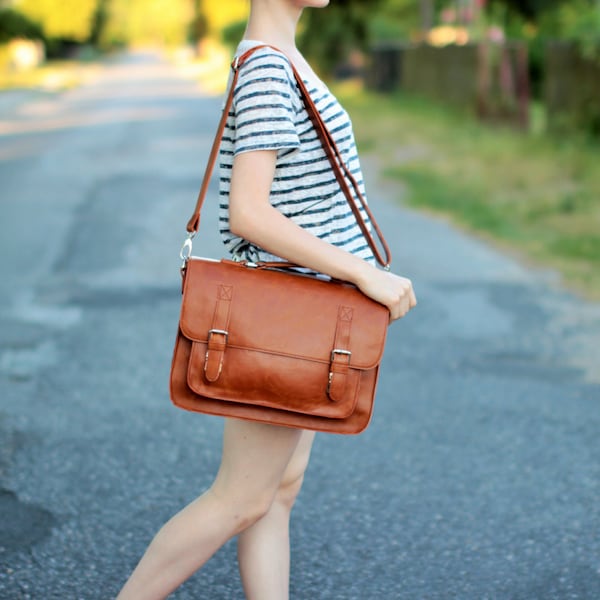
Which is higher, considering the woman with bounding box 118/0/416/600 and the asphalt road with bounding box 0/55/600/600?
the woman with bounding box 118/0/416/600

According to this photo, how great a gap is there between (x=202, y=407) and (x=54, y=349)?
11.7 ft

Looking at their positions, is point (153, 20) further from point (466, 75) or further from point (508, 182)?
point (508, 182)

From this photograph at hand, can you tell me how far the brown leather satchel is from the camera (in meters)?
2.02

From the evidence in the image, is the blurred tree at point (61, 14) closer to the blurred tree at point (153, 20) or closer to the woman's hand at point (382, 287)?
the blurred tree at point (153, 20)

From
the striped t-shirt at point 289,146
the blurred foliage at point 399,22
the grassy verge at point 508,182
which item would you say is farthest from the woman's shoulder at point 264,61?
the blurred foliage at point 399,22

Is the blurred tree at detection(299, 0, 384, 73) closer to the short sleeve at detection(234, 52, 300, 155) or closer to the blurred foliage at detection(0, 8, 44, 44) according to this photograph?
the blurred foliage at detection(0, 8, 44, 44)

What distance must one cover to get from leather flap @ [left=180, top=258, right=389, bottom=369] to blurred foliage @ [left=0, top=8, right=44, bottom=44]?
5402cm

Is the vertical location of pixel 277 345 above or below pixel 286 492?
above

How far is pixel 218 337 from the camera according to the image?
2.02m

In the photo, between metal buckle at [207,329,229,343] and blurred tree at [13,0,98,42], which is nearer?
metal buckle at [207,329,229,343]

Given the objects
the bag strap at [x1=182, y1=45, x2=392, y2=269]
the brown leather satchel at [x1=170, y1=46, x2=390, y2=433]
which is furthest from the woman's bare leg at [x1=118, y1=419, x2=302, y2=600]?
the bag strap at [x1=182, y1=45, x2=392, y2=269]

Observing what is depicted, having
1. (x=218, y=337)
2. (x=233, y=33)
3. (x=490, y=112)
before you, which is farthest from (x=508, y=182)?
(x=233, y=33)

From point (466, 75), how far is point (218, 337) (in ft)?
67.5

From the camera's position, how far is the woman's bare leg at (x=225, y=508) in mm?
2133
